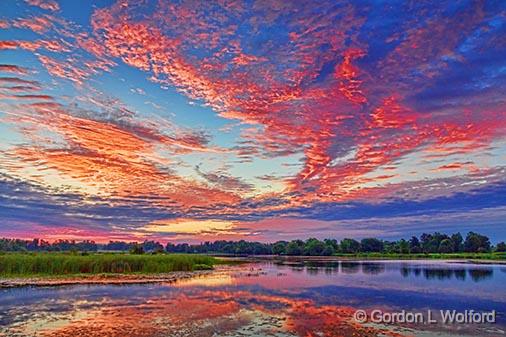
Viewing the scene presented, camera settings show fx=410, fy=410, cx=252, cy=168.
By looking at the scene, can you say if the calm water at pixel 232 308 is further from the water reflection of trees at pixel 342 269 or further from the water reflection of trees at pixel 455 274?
the water reflection of trees at pixel 342 269

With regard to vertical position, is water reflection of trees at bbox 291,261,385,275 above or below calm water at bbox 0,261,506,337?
below

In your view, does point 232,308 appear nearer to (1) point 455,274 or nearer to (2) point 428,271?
(1) point 455,274

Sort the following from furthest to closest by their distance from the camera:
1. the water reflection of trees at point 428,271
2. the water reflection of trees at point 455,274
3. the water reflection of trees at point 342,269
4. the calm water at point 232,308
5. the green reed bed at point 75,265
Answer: the water reflection of trees at point 342,269
the water reflection of trees at point 428,271
the water reflection of trees at point 455,274
the green reed bed at point 75,265
the calm water at point 232,308

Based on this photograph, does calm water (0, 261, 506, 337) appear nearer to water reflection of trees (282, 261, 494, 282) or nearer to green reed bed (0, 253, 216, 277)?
green reed bed (0, 253, 216, 277)

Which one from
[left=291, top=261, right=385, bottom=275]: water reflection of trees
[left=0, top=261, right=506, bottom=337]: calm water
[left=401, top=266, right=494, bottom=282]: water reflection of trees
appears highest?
[left=0, top=261, right=506, bottom=337]: calm water

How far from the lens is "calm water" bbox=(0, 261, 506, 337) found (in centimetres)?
1717

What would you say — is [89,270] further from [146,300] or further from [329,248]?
[329,248]

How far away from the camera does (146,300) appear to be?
1024 inches

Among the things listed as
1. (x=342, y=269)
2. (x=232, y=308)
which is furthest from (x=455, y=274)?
(x=232, y=308)

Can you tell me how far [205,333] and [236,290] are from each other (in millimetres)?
15113

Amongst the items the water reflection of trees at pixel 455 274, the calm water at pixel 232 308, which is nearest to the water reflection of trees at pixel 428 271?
the water reflection of trees at pixel 455 274

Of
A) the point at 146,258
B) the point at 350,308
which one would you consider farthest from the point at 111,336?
the point at 146,258

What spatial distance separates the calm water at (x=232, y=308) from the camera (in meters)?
17.2

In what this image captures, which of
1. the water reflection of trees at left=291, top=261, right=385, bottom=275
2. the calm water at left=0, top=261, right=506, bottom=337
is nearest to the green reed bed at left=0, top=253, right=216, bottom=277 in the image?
the calm water at left=0, top=261, right=506, bottom=337
